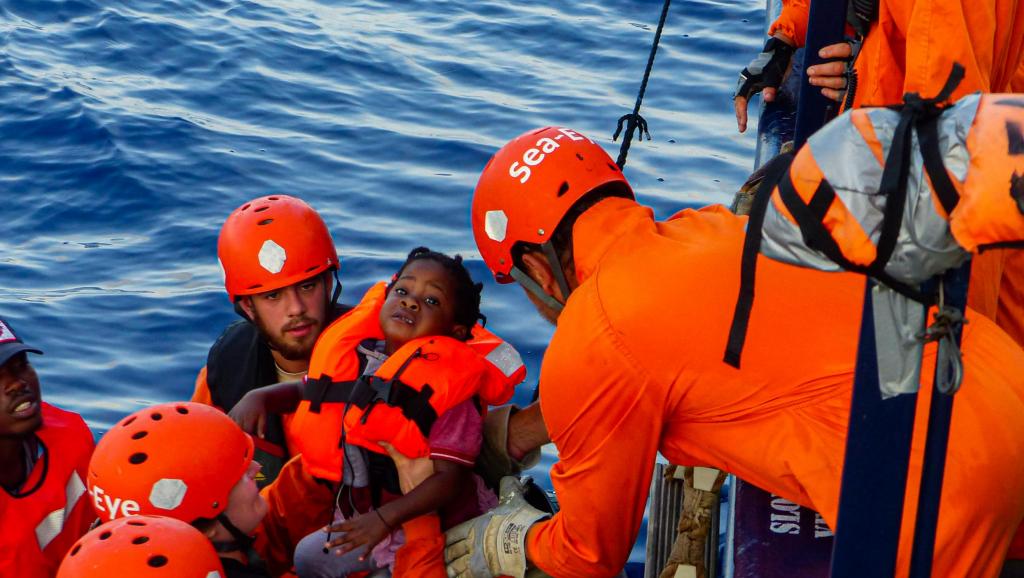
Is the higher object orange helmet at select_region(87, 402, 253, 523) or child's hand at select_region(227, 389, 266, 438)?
orange helmet at select_region(87, 402, 253, 523)

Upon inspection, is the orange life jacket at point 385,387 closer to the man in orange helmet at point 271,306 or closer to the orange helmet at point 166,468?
the man in orange helmet at point 271,306

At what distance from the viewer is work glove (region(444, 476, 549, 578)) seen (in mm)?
3633

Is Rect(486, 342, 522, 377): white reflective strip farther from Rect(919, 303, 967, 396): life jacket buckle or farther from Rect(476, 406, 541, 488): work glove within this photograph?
Rect(919, 303, 967, 396): life jacket buckle

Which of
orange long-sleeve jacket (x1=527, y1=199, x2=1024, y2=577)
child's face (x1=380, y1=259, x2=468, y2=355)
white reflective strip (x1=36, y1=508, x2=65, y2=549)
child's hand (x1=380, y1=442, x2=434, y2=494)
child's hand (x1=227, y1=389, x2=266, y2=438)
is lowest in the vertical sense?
white reflective strip (x1=36, y1=508, x2=65, y2=549)

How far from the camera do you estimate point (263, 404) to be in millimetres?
4320

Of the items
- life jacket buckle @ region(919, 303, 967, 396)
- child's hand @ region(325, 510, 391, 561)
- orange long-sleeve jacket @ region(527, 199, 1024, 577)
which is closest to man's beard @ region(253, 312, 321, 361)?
child's hand @ region(325, 510, 391, 561)

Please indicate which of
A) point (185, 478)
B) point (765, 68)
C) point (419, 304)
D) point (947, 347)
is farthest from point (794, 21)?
point (947, 347)

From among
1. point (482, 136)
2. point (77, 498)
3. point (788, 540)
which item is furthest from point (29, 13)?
point (788, 540)

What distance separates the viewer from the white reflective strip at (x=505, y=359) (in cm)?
415

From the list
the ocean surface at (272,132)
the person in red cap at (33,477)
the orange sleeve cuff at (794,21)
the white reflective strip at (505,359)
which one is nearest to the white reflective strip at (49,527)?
the person in red cap at (33,477)

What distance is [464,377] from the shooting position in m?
3.94

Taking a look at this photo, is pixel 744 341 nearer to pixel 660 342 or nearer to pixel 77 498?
pixel 660 342

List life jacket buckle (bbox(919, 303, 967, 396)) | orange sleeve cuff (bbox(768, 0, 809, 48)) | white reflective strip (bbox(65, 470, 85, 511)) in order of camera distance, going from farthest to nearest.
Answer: orange sleeve cuff (bbox(768, 0, 809, 48)), white reflective strip (bbox(65, 470, 85, 511)), life jacket buckle (bbox(919, 303, 967, 396))

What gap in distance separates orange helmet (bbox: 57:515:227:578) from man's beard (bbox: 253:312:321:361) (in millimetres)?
1448
